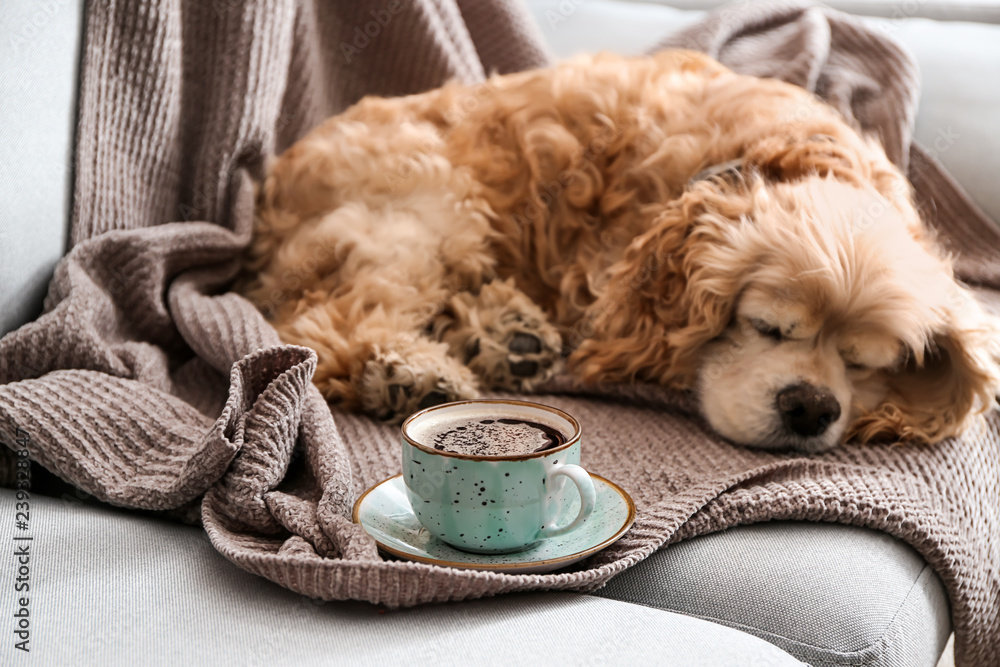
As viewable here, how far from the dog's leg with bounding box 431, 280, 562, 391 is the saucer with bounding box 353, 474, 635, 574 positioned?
645mm

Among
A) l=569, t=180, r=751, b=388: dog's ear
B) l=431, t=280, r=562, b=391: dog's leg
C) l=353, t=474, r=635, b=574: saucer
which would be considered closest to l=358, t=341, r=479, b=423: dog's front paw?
l=431, t=280, r=562, b=391: dog's leg

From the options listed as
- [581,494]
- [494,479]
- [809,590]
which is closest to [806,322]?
[809,590]

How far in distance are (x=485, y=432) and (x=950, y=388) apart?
103cm

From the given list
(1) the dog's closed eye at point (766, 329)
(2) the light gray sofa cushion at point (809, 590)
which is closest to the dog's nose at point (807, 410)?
(1) the dog's closed eye at point (766, 329)

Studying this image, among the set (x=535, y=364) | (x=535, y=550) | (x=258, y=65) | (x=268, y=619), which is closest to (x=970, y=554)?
(x=535, y=550)

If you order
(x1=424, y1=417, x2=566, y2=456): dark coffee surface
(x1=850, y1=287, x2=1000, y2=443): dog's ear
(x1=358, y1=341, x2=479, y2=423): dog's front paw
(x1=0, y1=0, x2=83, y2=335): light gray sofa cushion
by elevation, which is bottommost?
(x1=850, y1=287, x2=1000, y2=443): dog's ear

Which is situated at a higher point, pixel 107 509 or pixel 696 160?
pixel 696 160

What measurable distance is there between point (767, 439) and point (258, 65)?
140 centimetres

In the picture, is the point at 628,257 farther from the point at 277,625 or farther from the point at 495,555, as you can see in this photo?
the point at 277,625

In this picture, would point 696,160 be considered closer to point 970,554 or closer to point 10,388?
point 970,554

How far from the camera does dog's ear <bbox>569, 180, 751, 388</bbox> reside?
1619 millimetres

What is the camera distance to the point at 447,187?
6.46 ft

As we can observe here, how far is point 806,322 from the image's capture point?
61.1 inches

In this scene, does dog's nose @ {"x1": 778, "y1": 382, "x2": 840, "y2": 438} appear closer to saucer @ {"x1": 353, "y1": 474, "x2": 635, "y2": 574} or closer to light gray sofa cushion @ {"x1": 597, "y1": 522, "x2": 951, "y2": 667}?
light gray sofa cushion @ {"x1": 597, "y1": 522, "x2": 951, "y2": 667}
